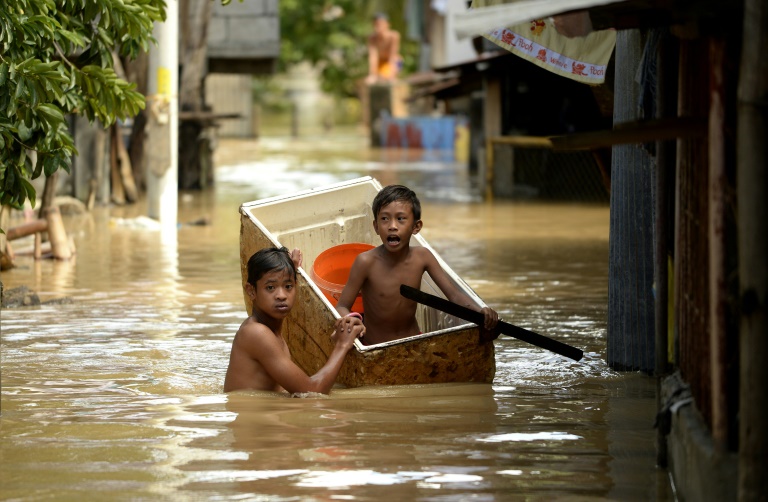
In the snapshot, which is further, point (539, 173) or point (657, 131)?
point (539, 173)

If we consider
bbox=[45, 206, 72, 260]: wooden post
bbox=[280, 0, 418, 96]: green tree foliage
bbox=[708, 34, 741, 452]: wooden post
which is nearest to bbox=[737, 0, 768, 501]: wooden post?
bbox=[708, 34, 741, 452]: wooden post

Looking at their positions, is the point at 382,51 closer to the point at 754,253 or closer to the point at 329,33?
the point at 329,33

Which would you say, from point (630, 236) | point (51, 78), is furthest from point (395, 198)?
point (51, 78)

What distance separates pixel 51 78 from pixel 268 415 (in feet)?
7.08

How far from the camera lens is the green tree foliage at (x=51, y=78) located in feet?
22.5

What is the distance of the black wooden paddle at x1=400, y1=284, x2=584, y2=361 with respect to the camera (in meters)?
6.57

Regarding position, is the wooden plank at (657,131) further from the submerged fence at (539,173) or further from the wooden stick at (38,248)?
the submerged fence at (539,173)

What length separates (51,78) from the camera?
6.91 m

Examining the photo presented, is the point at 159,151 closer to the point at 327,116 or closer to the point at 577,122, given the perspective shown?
the point at 577,122

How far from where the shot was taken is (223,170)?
29.2m

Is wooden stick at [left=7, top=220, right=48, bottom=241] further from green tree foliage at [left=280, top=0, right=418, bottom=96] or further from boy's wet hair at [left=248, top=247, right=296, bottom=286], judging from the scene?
green tree foliage at [left=280, top=0, right=418, bottom=96]

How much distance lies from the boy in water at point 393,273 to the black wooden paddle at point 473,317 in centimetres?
48

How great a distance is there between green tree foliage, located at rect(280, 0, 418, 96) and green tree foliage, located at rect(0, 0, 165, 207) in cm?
3907

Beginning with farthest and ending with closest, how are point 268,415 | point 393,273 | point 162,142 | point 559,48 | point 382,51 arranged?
point 382,51, point 162,142, point 559,48, point 393,273, point 268,415
